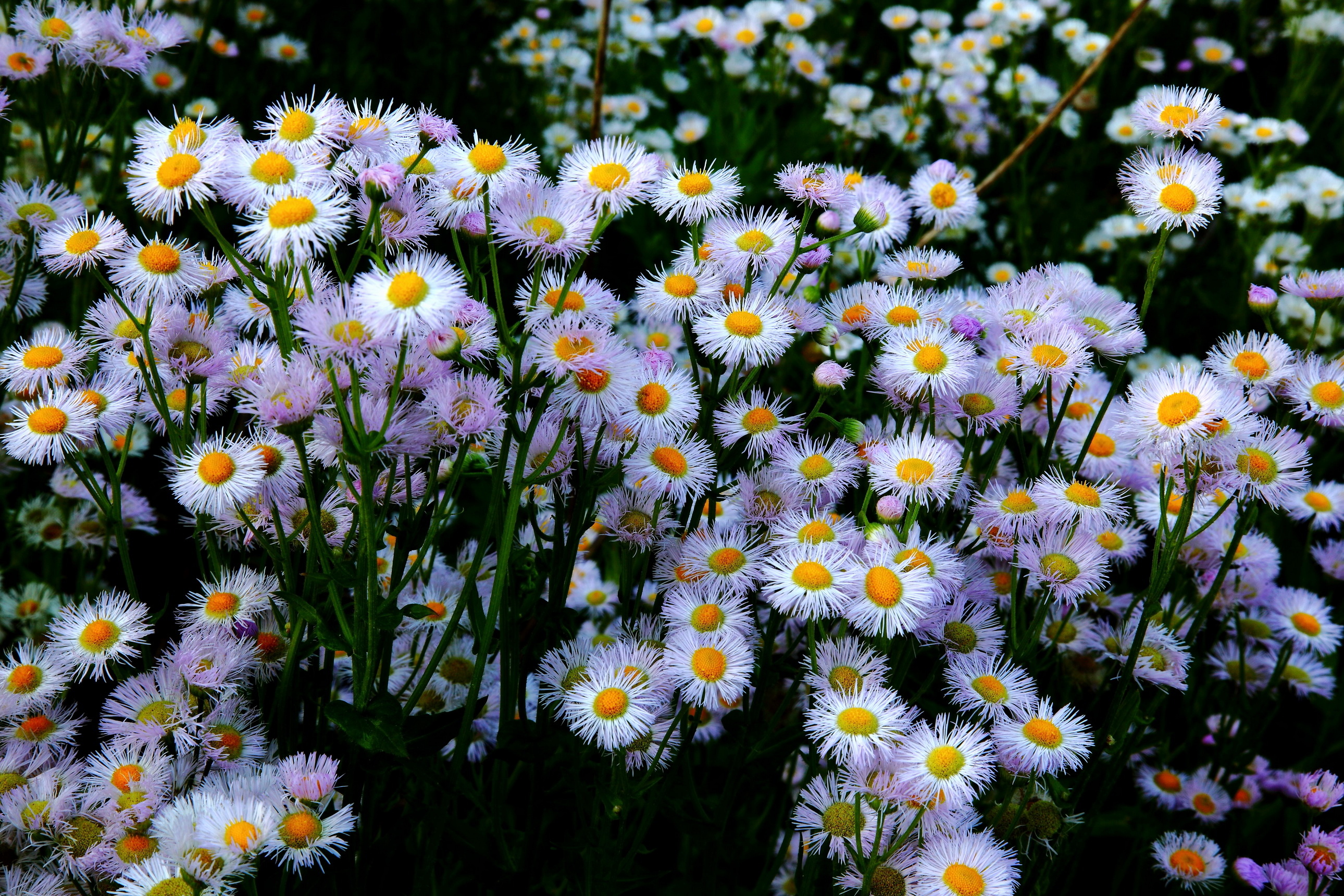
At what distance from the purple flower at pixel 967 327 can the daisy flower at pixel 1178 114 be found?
34 centimetres

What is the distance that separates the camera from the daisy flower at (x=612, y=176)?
47.5 inches

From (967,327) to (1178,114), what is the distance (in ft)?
1.29

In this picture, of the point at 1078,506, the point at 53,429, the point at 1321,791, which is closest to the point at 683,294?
the point at 1078,506

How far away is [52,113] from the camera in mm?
2656

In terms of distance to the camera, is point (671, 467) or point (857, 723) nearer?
point (857, 723)

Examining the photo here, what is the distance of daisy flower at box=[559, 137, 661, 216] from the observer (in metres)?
1.21

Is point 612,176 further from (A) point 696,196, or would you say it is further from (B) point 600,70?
(B) point 600,70

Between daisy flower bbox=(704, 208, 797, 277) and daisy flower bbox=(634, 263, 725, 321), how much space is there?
0.03 meters

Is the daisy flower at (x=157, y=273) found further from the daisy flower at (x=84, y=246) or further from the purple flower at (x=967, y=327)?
the purple flower at (x=967, y=327)

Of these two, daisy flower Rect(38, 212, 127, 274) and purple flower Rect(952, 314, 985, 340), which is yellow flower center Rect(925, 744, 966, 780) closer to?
purple flower Rect(952, 314, 985, 340)

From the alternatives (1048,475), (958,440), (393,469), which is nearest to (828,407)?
(958,440)

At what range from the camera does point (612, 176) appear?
1.22m

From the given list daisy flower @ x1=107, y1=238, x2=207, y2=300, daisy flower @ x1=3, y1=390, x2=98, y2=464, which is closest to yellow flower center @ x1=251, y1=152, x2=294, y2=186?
daisy flower @ x1=107, y1=238, x2=207, y2=300

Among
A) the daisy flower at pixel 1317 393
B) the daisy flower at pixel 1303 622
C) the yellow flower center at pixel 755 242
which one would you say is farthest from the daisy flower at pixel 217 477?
the daisy flower at pixel 1303 622
